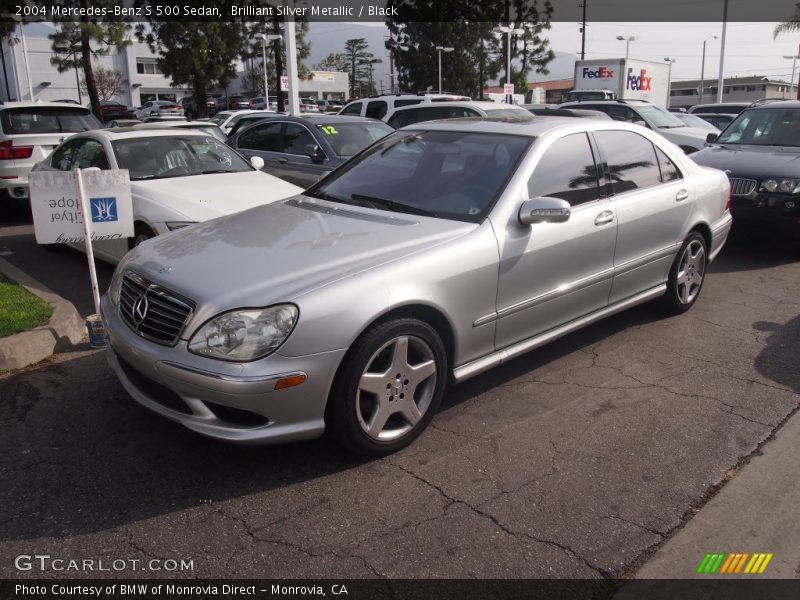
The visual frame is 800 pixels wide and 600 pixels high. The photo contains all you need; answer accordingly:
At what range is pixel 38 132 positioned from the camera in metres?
10.1

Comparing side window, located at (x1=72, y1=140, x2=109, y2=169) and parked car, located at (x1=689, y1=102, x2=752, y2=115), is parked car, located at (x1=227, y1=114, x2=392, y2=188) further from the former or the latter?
parked car, located at (x1=689, y1=102, x2=752, y2=115)

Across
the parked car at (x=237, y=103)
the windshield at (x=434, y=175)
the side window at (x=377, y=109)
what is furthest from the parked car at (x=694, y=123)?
the parked car at (x=237, y=103)

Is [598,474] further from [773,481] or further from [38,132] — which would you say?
[38,132]

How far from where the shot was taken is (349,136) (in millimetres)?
9516

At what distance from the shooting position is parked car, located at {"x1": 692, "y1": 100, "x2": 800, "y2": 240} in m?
A: 7.37

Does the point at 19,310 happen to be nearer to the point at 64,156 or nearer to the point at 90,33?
the point at 64,156

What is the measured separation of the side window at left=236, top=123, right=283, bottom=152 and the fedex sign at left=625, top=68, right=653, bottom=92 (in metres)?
19.7

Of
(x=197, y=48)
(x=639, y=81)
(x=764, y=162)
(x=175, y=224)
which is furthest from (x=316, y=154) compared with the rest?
(x=197, y=48)

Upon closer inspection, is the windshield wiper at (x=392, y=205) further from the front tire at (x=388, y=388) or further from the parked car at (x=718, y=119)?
the parked car at (x=718, y=119)

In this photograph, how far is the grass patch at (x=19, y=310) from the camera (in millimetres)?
4852

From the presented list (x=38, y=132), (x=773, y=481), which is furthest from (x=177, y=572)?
(x=38, y=132)

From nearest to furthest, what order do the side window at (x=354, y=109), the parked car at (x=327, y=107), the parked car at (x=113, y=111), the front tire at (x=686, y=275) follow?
the front tire at (x=686, y=275) < the side window at (x=354, y=109) < the parked car at (x=113, y=111) < the parked car at (x=327, y=107)

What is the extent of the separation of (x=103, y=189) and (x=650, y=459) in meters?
4.15

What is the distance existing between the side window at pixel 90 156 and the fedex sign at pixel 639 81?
23.2 metres
